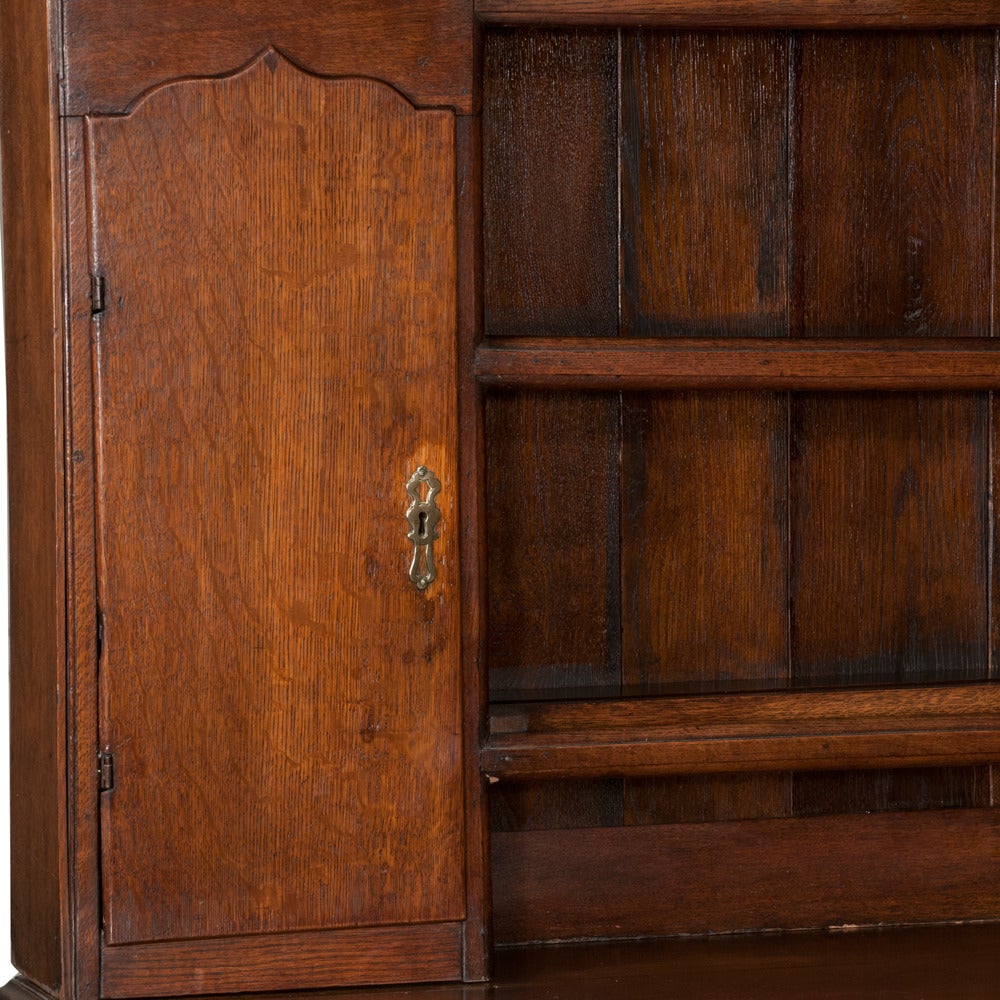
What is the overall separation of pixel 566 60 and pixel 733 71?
0.20 meters

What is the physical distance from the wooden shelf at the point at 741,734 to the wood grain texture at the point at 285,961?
0.63ft

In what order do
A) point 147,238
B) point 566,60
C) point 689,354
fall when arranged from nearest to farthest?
point 147,238
point 689,354
point 566,60

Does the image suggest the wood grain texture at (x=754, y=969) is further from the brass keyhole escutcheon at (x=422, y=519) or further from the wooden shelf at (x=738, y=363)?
the wooden shelf at (x=738, y=363)

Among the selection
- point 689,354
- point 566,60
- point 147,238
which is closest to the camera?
point 147,238

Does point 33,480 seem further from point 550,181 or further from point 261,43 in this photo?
point 550,181

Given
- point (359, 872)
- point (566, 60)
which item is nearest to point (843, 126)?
point (566, 60)

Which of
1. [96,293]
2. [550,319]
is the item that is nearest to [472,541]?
[550,319]

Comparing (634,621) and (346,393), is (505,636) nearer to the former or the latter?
(634,621)

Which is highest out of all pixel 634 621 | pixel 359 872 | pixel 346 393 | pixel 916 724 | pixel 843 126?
pixel 843 126

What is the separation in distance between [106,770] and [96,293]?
463 millimetres

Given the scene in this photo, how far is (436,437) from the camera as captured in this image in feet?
4.75

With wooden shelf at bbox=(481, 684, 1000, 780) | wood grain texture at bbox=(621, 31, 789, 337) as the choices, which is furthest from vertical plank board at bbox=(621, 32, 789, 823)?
wooden shelf at bbox=(481, 684, 1000, 780)

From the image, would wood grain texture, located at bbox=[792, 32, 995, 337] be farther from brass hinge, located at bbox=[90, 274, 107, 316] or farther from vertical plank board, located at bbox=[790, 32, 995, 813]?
brass hinge, located at bbox=[90, 274, 107, 316]

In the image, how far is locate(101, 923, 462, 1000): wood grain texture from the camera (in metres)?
1.41
